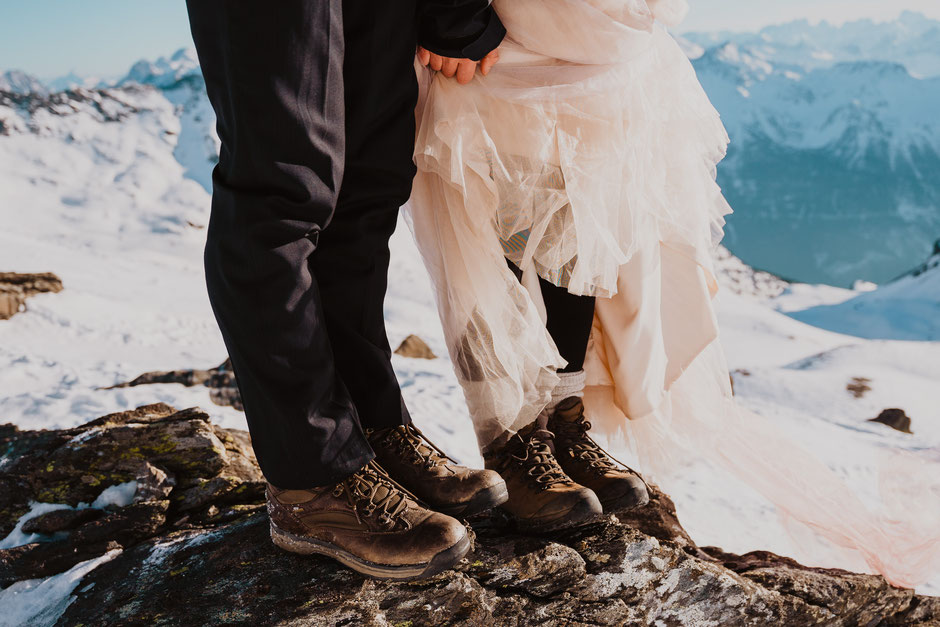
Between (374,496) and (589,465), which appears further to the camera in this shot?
(589,465)

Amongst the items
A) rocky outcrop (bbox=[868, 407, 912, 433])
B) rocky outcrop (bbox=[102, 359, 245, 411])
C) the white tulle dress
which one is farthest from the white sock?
rocky outcrop (bbox=[868, 407, 912, 433])

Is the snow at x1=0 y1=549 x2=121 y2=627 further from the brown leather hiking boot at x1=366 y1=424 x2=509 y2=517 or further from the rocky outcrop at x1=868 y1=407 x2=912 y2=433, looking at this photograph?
the rocky outcrop at x1=868 y1=407 x2=912 y2=433

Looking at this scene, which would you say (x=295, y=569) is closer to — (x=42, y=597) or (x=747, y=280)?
(x=42, y=597)

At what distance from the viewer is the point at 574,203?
5.07 ft

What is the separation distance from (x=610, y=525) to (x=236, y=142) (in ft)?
4.33

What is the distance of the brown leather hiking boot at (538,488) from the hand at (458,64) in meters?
0.90

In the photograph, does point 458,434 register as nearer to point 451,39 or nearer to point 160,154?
point 451,39

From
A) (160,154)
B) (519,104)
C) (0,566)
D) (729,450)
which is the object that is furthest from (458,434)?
(160,154)

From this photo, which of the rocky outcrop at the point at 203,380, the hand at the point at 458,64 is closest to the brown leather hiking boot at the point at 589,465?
the hand at the point at 458,64

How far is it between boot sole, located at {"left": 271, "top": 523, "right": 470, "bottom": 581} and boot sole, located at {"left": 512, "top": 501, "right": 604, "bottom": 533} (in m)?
0.27

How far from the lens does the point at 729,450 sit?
214 cm

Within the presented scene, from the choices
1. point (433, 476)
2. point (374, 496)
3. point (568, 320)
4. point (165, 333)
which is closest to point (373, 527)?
point (374, 496)

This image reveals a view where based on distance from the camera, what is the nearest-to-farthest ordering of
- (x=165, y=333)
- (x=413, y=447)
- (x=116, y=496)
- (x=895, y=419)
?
1. (x=413, y=447)
2. (x=116, y=496)
3. (x=895, y=419)
4. (x=165, y=333)

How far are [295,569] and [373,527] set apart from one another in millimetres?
305
